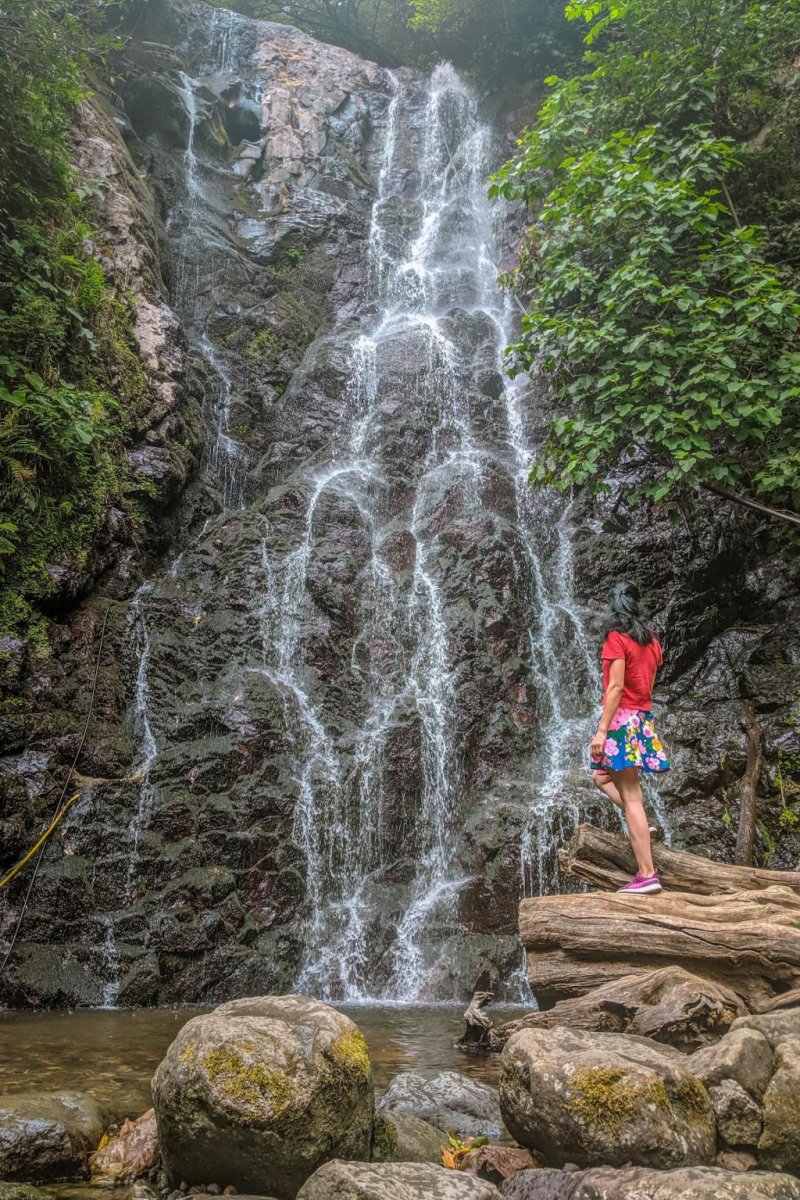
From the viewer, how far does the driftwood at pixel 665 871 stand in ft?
17.5

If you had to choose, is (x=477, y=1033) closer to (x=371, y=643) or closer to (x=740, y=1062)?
(x=740, y=1062)

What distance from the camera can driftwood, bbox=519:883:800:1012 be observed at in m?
4.57

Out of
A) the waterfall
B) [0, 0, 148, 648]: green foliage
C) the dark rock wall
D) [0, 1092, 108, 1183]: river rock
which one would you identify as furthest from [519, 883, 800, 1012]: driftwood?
[0, 0, 148, 648]: green foliage

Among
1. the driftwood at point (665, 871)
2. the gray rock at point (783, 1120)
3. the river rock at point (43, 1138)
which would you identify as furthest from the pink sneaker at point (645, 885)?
the river rock at point (43, 1138)

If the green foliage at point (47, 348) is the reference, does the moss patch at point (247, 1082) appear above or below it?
below

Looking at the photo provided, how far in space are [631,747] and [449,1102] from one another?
238 centimetres

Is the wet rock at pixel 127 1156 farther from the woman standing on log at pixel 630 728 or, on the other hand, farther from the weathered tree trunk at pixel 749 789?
the weathered tree trunk at pixel 749 789

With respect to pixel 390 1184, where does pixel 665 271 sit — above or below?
above

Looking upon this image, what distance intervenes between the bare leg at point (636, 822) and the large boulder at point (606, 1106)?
1.79 meters

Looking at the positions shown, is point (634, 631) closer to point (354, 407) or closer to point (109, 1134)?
point (109, 1134)

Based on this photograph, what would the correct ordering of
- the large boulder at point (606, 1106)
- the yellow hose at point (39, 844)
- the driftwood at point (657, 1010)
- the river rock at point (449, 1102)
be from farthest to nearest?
the yellow hose at point (39, 844) < the driftwood at point (657, 1010) < the river rock at point (449, 1102) < the large boulder at point (606, 1106)

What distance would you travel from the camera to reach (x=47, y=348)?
9445 mm

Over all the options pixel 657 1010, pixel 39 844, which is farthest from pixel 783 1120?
pixel 39 844

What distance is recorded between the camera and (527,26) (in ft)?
68.5
